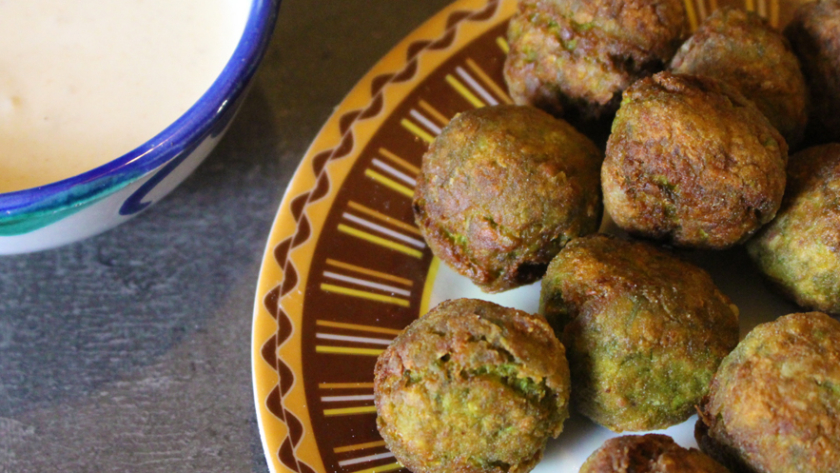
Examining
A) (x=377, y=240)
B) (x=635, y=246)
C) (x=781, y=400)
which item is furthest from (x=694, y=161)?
(x=377, y=240)

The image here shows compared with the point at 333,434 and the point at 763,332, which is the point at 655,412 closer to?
the point at 763,332

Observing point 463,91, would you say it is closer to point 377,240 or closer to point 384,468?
point 377,240

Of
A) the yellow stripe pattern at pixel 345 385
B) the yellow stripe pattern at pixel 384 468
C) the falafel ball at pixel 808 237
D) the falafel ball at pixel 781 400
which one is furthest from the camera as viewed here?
the yellow stripe pattern at pixel 345 385

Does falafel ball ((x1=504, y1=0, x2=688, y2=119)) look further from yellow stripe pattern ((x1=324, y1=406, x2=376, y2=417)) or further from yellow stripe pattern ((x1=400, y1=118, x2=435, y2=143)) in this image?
yellow stripe pattern ((x1=324, y1=406, x2=376, y2=417))

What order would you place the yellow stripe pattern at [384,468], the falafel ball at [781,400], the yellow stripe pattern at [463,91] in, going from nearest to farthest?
the falafel ball at [781,400] → the yellow stripe pattern at [384,468] → the yellow stripe pattern at [463,91]

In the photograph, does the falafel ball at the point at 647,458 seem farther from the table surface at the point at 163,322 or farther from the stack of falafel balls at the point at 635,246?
the table surface at the point at 163,322

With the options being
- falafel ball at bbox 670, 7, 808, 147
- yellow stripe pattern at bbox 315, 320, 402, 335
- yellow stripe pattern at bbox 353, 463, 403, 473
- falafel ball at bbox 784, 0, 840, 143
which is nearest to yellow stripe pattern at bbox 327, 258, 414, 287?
yellow stripe pattern at bbox 315, 320, 402, 335

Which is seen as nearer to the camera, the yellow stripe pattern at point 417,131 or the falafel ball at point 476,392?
the falafel ball at point 476,392

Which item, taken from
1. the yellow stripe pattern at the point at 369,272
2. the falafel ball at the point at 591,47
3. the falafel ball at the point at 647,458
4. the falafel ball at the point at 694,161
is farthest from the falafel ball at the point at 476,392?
the falafel ball at the point at 591,47
